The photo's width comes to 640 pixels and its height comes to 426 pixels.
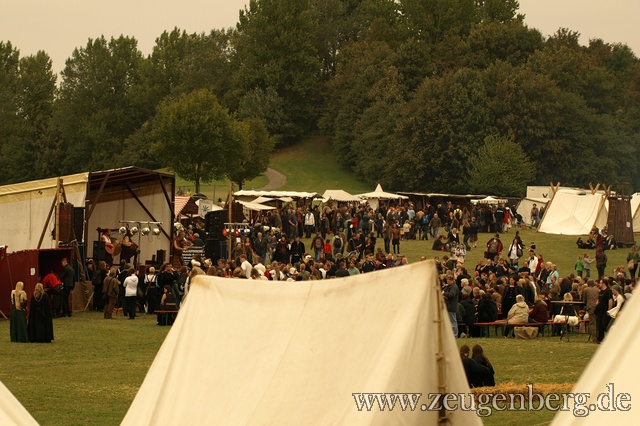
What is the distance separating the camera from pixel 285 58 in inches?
4203

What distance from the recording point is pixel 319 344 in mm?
10938

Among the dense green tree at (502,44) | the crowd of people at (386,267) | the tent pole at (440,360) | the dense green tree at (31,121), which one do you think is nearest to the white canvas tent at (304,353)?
the tent pole at (440,360)

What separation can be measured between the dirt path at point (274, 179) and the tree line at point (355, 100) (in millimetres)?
4729

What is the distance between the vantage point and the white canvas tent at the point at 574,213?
47844mm

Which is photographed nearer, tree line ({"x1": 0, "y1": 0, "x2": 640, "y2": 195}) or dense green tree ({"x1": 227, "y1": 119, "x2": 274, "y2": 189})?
dense green tree ({"x1": 227, "y1": 119, "x2": 274, "y2": 189})

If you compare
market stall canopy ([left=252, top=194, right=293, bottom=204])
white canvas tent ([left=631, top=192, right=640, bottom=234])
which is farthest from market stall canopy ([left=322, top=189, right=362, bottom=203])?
white canvas tent ([left=631, top=192, right=640, bottom=234])

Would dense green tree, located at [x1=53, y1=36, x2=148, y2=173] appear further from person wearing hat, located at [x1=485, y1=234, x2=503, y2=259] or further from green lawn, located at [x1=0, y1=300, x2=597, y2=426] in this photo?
green lawn, located at [x1=0, y1=300, x2=597, y2=426]

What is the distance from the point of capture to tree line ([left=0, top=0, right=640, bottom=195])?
80.9 m

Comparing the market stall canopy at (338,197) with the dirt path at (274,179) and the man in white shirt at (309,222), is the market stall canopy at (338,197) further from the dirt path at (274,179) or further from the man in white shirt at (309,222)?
the dirt path at (274,179)

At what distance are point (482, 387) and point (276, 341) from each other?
459 centimetres

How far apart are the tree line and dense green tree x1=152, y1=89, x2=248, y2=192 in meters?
0.09

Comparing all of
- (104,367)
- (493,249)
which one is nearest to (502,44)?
(493,249)

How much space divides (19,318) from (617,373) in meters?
17.1

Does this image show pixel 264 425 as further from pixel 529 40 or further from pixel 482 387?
pixel 529 40
